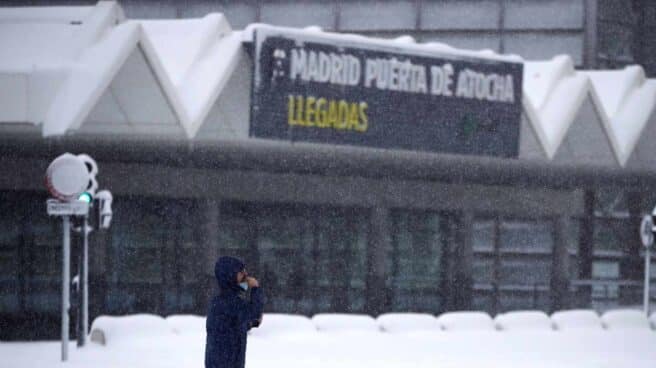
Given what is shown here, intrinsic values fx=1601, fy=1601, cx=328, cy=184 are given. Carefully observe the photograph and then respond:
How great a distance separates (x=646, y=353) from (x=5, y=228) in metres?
14.7

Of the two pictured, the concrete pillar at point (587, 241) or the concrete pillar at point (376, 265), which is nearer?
the concrete pillar at point (376, 265)

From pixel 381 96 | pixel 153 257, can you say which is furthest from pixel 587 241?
pixel 153 257

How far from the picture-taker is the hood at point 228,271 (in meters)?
11.8

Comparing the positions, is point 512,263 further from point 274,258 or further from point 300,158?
point 300,158

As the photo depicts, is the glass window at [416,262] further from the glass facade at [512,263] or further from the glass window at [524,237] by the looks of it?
the glass window at [524,237]

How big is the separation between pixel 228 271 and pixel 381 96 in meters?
26.4

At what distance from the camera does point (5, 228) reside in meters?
35.0

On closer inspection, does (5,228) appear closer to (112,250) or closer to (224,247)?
(112,250)

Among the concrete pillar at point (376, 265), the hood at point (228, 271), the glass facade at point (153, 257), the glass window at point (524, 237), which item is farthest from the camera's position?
the glass window at point (524, 237)

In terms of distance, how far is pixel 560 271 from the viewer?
4422 centimetres

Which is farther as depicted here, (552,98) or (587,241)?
(587,241)

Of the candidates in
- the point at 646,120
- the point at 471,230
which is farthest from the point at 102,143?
the point at 646,120

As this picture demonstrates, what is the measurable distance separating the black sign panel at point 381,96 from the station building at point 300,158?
5cm

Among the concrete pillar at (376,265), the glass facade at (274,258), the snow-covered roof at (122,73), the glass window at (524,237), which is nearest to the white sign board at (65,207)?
the snow-covered roof at (122,73)
